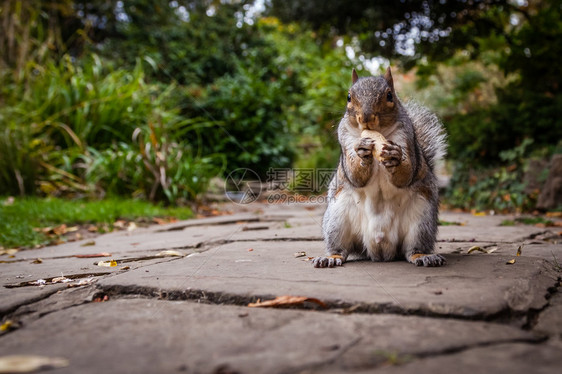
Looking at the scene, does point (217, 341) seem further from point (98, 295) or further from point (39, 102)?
point (39, 102)

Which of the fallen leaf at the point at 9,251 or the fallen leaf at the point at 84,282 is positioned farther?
the fallen leaf at the point at 9,251

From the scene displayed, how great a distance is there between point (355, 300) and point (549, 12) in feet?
21.6

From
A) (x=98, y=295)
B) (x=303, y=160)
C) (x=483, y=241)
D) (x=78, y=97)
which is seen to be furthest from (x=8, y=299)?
(x=303, y=160)

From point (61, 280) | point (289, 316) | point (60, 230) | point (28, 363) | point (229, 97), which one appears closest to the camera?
point (28, 363)

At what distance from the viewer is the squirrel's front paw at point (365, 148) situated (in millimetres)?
2244

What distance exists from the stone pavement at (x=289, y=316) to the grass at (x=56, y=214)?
4.96ft

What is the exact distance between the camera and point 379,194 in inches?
95.2

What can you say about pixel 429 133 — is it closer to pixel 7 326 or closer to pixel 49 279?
pixel 49 279

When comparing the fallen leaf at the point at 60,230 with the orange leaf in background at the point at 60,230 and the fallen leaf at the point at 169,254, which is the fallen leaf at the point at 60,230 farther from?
the fallen leaf at the point at 169,254

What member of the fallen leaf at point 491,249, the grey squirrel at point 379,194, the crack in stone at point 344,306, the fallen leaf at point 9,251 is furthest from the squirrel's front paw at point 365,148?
the fallen leaf at point 9,251

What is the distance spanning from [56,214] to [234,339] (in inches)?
163

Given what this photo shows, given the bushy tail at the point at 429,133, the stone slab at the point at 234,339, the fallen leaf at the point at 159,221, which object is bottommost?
the fallen leaf at the point at 159,221

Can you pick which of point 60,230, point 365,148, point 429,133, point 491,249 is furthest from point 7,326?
point 60,230

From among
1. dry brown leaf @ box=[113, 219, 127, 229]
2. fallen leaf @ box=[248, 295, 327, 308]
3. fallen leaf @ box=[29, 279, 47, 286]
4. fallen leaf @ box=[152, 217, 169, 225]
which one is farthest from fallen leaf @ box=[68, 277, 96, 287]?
fallen leaf @ box=[152, 217, 169, 225]
